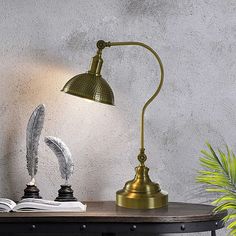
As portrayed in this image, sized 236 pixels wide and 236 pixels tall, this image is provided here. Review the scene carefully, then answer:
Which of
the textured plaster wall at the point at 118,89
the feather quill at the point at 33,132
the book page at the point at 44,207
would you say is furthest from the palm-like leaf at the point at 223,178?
the feather quill at the point at 33,132

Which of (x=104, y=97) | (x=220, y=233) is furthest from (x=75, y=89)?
(x=220, y=233)

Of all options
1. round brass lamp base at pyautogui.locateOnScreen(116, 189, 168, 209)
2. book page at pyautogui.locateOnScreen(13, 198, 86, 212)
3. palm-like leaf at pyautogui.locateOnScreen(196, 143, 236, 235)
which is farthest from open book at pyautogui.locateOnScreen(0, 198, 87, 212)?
palm-like leaf at pyautogui.locateOnScreen(196, 143, 236, 235)

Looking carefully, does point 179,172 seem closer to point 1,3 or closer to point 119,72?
point 119,72

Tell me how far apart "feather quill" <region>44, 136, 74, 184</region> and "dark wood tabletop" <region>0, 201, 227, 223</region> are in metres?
0.24

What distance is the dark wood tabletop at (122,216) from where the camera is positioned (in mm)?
2615

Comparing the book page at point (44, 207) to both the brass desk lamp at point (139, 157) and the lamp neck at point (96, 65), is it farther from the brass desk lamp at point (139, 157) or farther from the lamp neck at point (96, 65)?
the lamp neck at point (96, 65)

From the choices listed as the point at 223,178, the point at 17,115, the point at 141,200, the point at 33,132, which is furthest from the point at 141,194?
the point at 17,115

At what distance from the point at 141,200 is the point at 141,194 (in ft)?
0.10

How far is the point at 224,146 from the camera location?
3.17m

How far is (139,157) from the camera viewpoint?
9.59 feet

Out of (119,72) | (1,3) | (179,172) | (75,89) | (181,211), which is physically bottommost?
(181,211)

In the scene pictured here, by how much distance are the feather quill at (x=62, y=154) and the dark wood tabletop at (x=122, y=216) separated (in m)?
0.24

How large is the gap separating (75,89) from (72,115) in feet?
1.18

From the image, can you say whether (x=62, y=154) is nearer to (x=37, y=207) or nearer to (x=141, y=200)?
(x=37, y=207)
